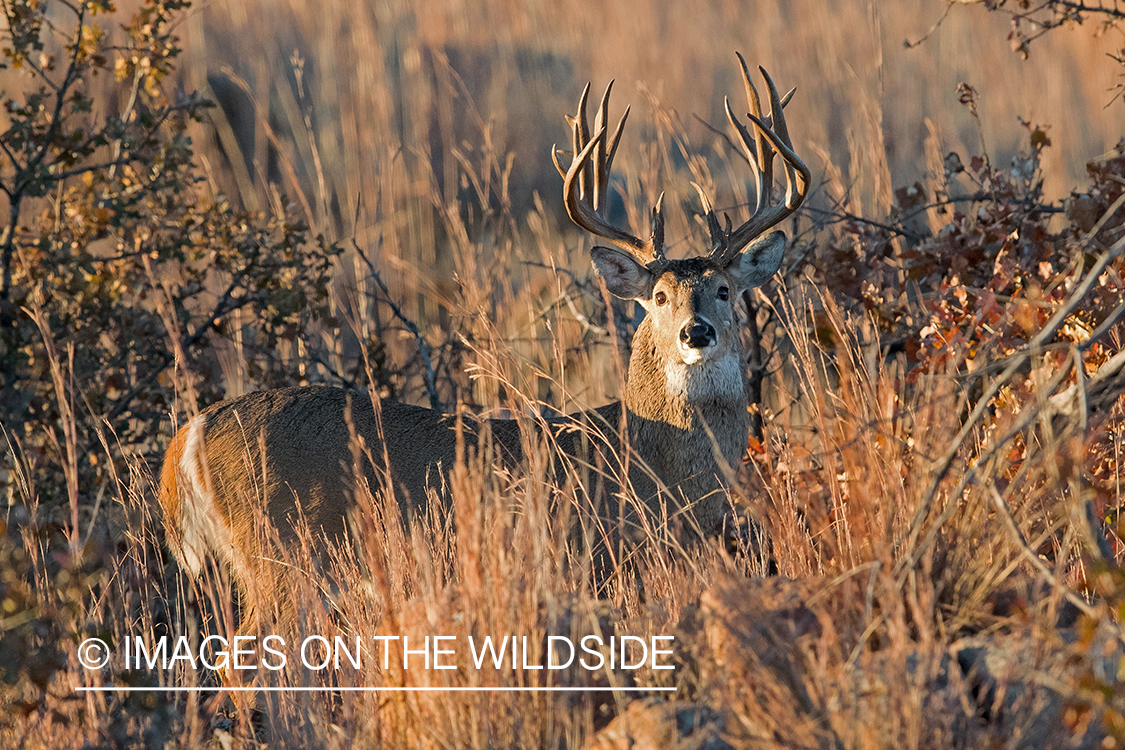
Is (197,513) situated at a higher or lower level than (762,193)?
lower

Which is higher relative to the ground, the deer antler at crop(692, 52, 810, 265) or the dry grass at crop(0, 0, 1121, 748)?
the deer antler at crop(692, 52, 810, 265)

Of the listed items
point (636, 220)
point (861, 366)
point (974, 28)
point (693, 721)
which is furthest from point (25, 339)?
point (974, 28)

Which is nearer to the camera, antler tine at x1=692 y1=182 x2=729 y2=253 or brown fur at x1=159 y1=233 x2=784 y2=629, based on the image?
brown fur at x1=159 y1=233 x2=784 y2=629

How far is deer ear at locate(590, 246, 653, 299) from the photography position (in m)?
4.95

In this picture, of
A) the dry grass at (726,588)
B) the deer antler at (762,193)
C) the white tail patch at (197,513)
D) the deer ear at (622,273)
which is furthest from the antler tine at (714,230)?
the white tail patch at (197,513)

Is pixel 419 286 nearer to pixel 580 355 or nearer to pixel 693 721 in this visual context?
pixel 580 355

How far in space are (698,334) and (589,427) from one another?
0.56 meters

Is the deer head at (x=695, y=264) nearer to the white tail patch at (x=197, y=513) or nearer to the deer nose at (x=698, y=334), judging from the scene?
the deer nose at (x=698, y=334)

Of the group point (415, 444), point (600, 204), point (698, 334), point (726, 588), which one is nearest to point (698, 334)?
point (698, 334)

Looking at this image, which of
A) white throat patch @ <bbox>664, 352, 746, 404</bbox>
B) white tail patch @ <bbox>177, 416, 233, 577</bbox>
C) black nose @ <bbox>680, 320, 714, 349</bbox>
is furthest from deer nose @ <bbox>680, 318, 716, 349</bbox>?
white tail patch @ <bbox>177, 416, 233, 577</bbox>

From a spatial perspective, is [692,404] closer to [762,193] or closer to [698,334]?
[698,334]

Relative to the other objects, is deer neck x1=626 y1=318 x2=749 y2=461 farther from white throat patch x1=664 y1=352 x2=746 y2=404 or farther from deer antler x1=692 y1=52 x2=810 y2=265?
deer antler x1=692 y1=52 x2=810 y2=265

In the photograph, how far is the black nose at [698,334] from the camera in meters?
4.55

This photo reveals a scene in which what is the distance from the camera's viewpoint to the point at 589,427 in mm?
4684
